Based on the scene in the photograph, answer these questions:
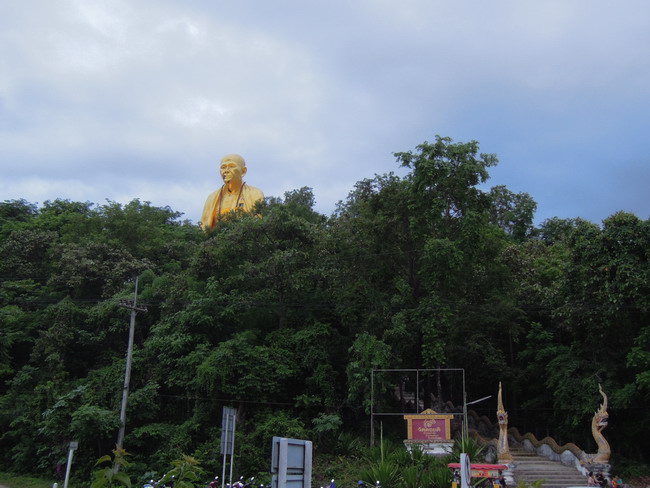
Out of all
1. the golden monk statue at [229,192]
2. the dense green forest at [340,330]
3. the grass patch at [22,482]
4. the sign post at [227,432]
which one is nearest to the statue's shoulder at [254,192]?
the golden monk statue at [229,192]

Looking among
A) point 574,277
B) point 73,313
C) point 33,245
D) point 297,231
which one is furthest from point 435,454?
point 33,245

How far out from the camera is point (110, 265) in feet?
88.1

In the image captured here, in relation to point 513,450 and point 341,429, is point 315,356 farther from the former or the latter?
point 513,450

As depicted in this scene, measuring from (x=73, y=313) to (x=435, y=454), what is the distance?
50.9 feet

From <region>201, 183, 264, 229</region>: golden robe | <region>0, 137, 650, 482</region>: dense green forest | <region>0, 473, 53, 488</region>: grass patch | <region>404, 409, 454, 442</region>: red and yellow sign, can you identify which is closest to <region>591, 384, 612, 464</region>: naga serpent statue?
<region>0, 137, 650, 482</region>: dense green forest

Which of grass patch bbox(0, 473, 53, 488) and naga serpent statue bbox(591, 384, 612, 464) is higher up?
naga serpent statue bbox(591, 384, 612, 464)

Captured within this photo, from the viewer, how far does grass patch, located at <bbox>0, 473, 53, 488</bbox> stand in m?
20.6

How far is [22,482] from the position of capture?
69.0ft

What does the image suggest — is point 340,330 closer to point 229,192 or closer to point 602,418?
point 602,418

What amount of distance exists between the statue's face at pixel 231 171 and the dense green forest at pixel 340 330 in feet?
43.5

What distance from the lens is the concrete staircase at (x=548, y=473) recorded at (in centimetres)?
1681

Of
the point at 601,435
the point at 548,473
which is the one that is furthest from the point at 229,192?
the point at 601,435

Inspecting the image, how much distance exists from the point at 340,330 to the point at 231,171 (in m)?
17.3

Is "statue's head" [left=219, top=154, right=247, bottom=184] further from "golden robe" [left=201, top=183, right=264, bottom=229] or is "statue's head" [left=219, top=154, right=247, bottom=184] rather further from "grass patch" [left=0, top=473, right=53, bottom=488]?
"grass patch" [left=0, top=473, right=53, bottom=488]
